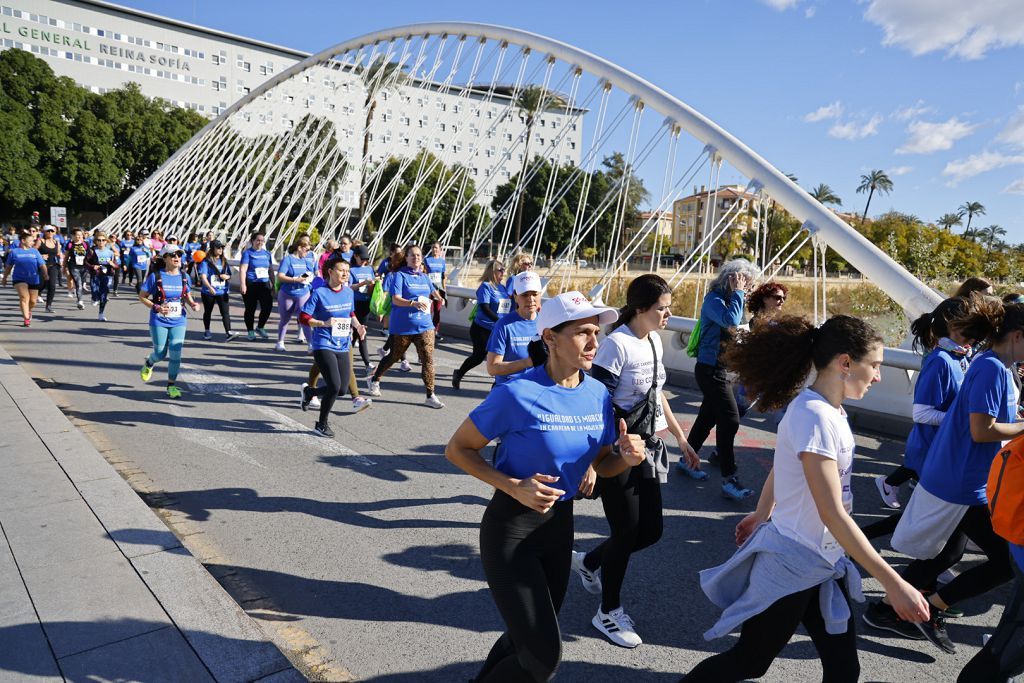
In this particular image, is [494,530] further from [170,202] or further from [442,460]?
[170,202]

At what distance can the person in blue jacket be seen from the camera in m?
5.41

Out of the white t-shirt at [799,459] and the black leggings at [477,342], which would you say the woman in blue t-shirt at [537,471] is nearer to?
the white t-shirt at [799,459]

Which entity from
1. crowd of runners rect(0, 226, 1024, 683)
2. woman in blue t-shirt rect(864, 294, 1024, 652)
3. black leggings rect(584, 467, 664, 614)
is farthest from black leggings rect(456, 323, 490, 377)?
woman in blue t-shirt rect(864, 294, 1024, 652)

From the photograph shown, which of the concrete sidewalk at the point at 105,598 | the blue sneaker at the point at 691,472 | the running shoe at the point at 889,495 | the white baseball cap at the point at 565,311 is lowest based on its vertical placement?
the concrete sidewalk at the point at 105,598

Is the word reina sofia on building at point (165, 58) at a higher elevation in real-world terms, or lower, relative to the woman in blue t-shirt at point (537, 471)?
higher

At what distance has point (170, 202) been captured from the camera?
3800 centimetres

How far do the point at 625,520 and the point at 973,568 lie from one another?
173 cm

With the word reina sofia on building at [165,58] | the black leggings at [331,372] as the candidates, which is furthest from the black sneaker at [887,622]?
the word reina sofia on building at [165,58]

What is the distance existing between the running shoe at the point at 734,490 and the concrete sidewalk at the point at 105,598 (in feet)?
11.8

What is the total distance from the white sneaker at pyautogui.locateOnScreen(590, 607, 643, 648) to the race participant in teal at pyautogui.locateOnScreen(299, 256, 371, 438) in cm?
412

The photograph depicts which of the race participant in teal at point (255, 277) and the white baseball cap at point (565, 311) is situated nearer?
the white baseball cap at point (565, 311)

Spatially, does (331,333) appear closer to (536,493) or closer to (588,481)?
(588,481)

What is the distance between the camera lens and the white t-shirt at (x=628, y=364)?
3.63 metres

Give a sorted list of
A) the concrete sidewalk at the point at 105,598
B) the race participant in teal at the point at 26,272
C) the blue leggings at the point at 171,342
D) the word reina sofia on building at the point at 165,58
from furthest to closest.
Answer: the word reina sofia on building at the point at 165,58, the race participant in teal at the point at 26,272, the blue leggings at the point at 171,342, the concrete sidewalk at the point at 105,598
